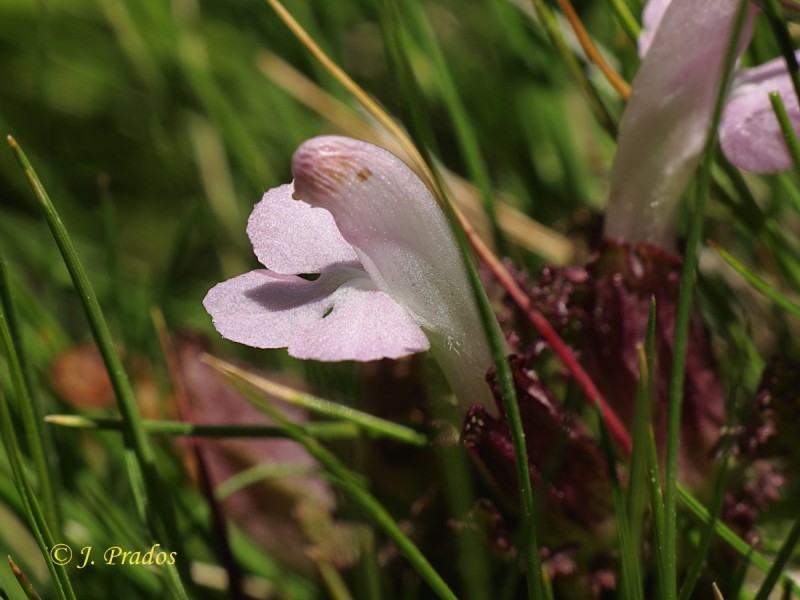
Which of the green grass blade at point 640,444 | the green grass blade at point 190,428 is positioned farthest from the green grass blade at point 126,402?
the green grass blade at point 640,444

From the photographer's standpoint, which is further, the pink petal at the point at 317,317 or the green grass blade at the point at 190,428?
the green grass blade at the point at 190,428

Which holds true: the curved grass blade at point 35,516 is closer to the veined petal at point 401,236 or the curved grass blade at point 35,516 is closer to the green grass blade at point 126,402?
the green grass blade at point 126,402

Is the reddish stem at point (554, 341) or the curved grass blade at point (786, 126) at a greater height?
the curved grass blade at point (786, 126)

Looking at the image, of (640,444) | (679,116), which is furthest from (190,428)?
(679,116)

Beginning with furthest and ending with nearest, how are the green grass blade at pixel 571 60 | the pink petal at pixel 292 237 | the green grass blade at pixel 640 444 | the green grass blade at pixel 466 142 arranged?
the green grass blade at pixel 466 142
the green grass blade at pixel 571 60
the pink petal at pixel 292 237
the green grass blade at pixel 640 444

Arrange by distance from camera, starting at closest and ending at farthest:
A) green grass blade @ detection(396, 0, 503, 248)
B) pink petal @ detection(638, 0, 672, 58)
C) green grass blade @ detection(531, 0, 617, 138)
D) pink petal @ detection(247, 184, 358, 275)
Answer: pink petal @ detection(247, 184, 358, 275), pink petal @ detection(638, 0, 672, 58), green grass blade @ detection(531, 0, 617, 138), green grass blade @ detection(396, 0, 503, 248)

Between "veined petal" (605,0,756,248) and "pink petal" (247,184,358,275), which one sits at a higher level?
"pink petal" (247,184,358,275)

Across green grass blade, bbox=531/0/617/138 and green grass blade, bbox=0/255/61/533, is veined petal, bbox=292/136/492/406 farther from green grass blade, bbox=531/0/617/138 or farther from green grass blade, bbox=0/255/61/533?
green grass blade, bbox=531/0/617/138

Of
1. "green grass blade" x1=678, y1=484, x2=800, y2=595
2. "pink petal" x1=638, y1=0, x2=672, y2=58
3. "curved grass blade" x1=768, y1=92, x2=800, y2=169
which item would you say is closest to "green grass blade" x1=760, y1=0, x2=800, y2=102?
"curved grass blade" x1=768, y1=92, x2=800, y2=169

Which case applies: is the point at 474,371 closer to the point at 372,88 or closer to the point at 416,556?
the point at 416,556
